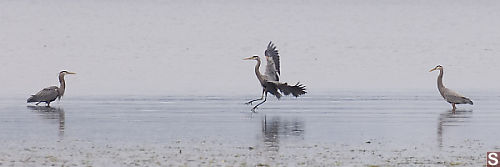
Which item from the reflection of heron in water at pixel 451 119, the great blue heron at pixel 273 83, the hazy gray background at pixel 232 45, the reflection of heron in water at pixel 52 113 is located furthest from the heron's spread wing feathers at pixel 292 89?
the hazy gray background at pixel 232 45

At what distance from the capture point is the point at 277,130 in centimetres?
1647

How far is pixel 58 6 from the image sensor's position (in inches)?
3354

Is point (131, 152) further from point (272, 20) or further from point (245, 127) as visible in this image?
point (272, 20)

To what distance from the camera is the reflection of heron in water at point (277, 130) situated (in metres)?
14.7

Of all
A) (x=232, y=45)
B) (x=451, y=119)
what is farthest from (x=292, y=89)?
(x=232, y=45)

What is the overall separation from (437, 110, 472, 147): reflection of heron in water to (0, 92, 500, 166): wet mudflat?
0.05ft

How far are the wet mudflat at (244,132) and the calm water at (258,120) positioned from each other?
2 cm

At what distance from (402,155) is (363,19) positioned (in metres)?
61.8

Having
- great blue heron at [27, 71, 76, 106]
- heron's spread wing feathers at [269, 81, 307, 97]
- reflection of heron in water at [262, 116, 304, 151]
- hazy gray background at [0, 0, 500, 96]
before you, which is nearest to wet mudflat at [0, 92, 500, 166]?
reflection of heron in water at [262, 116, 304, 151]

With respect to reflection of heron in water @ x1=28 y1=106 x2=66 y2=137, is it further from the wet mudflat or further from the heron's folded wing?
the heron's folded wing

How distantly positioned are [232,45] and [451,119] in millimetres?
29093

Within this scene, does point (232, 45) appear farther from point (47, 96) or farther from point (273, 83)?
point (273, 83)

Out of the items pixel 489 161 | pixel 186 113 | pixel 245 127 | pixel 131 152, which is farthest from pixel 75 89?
pixel 489 161

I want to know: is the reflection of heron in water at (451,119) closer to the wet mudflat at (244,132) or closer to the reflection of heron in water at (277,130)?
the wet mudflat at (244,132)
